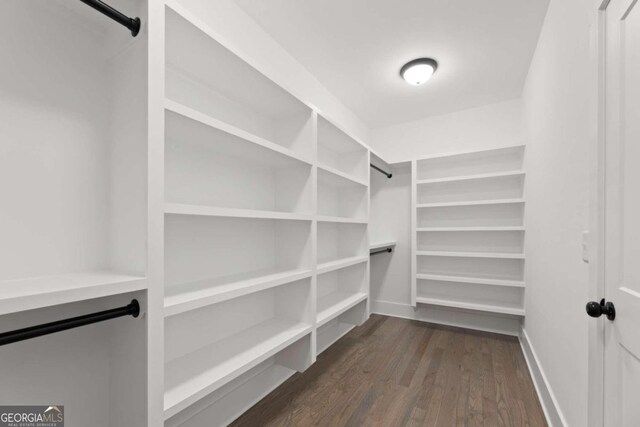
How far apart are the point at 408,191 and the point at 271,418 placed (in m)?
2.91

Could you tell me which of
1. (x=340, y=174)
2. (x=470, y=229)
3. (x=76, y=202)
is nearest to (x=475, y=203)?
(x=470, y=229)

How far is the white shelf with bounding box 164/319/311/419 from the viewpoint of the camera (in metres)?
1.12

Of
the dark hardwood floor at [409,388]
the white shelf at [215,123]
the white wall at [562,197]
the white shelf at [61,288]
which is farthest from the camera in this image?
the dark hardwood floor at [409,388]

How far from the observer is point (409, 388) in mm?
1986

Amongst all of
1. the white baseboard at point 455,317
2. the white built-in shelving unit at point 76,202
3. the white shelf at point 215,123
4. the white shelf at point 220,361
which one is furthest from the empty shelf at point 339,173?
the white baseboard at point 455,317

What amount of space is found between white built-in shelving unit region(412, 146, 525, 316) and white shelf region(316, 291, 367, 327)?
996mm

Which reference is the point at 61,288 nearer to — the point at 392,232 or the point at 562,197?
the point at 562,197

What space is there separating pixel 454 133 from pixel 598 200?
2.66 metres

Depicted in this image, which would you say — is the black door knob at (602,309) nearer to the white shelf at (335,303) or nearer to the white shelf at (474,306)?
the white shelf at (335,303)

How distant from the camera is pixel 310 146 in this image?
1.89m

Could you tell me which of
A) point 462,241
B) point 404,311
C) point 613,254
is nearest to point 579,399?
point 613,254

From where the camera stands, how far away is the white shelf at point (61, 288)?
70cm

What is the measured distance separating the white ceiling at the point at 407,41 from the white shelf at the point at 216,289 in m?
1.79

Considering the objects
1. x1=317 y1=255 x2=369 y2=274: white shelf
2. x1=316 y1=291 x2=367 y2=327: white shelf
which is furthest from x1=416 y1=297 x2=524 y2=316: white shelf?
x1=317 y1=255 x2=369 y2=274: white shelf
